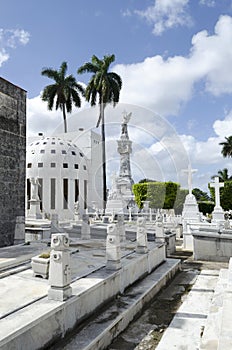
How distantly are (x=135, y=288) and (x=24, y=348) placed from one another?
12.7ft

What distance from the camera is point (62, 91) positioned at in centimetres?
3416

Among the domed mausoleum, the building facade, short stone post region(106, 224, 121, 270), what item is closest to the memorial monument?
the building facade

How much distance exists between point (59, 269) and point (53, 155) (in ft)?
90.8

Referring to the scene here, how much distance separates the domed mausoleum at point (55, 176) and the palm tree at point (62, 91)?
508 cm

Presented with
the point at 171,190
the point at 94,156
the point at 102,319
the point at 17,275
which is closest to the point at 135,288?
the point at 102,319

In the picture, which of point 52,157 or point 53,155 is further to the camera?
point 53,155

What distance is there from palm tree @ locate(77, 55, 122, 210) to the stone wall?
1968cm

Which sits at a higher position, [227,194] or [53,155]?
[53,155]

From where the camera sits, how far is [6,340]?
3439mm

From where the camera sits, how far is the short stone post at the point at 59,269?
15.0ft

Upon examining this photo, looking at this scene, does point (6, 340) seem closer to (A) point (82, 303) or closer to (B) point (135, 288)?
(A) point (82, 303)

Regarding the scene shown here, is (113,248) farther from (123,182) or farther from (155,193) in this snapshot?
(123,182)

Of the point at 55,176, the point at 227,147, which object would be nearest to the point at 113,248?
the point at 55,176

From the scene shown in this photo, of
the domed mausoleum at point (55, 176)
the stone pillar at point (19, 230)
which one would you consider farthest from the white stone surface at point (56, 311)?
the domed mausoleum at point (55, 176)
